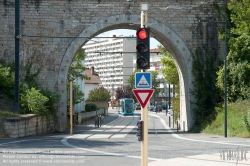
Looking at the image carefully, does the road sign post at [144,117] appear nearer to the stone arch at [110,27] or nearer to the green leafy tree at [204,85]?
the stone arch at [110,27]

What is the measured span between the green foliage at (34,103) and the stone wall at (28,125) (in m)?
0.44

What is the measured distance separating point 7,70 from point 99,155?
1652 cm

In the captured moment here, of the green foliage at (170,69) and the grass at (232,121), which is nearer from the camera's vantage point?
the grass at (232,121)

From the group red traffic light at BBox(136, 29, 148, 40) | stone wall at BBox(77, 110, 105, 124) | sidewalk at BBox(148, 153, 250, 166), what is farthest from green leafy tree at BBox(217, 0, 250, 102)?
red traffic light at BBox(136, 29, 148, 40)

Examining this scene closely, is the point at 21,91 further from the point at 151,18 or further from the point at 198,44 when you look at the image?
the point at 198,44

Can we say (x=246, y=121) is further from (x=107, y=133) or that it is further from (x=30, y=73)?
(x=30, y=73)

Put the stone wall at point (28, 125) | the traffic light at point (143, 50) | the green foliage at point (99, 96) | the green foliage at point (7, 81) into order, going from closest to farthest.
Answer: the traffic light at point (143, 50), the stone wall at point (28, 125), the green foliage at point (7, 81), the green foliage at point (99, 96)

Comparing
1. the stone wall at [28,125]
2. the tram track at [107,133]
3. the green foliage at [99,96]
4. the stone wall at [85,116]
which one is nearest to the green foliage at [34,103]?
the stone wall at [28,125]

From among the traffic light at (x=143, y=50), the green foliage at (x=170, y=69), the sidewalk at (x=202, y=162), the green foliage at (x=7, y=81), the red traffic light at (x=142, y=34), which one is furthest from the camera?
the green foliage at (x=170, y=69)

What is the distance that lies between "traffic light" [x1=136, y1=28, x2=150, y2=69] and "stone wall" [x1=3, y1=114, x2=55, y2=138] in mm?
16490

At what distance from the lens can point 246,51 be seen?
34812mm

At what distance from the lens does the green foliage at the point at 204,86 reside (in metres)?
36.5

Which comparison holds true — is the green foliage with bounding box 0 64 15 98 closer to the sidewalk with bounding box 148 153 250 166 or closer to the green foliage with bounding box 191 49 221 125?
the green foliage with bounding box 191 49 221 125

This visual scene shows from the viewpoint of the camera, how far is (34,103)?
108 ft
